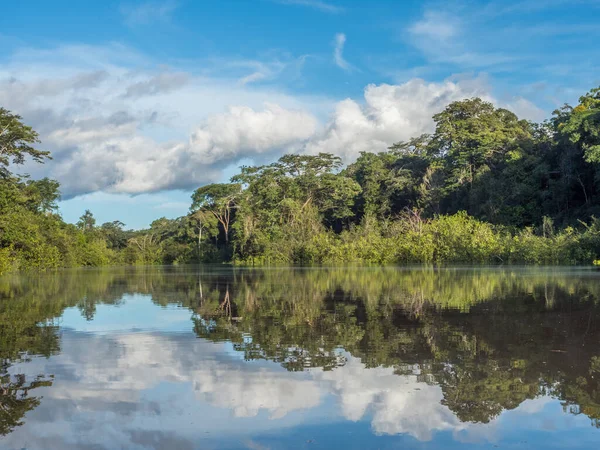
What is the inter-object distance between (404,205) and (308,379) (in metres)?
47.9

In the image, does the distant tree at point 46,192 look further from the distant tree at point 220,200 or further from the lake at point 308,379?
the lake at point 308,379

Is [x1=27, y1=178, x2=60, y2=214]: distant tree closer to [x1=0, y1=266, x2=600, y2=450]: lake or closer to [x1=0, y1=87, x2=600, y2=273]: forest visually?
[x1=0, y1=87, x2=600, y2=273]: forest

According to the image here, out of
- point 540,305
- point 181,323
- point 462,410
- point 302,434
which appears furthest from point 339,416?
point 540,305

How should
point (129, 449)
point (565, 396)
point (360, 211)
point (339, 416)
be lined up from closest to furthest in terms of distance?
point (129, 449) → point (339, 416) → point (565, 396) → point (360, 211)

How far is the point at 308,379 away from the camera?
5082 millimetres

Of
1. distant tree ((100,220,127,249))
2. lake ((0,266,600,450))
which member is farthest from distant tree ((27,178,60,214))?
lake ((0,266,600,450))

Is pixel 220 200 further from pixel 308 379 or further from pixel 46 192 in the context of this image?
pixel 308 379

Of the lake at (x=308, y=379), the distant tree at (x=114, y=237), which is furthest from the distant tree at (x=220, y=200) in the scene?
the lake at (x=308, y=379)

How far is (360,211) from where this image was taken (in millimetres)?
54469

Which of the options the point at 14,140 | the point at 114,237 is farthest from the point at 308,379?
the point at 114,237

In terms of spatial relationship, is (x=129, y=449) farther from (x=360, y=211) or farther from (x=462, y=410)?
(x=360, y=211)

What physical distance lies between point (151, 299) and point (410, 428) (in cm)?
1084

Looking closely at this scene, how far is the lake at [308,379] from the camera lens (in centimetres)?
376

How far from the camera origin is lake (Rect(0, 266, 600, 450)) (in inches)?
148
